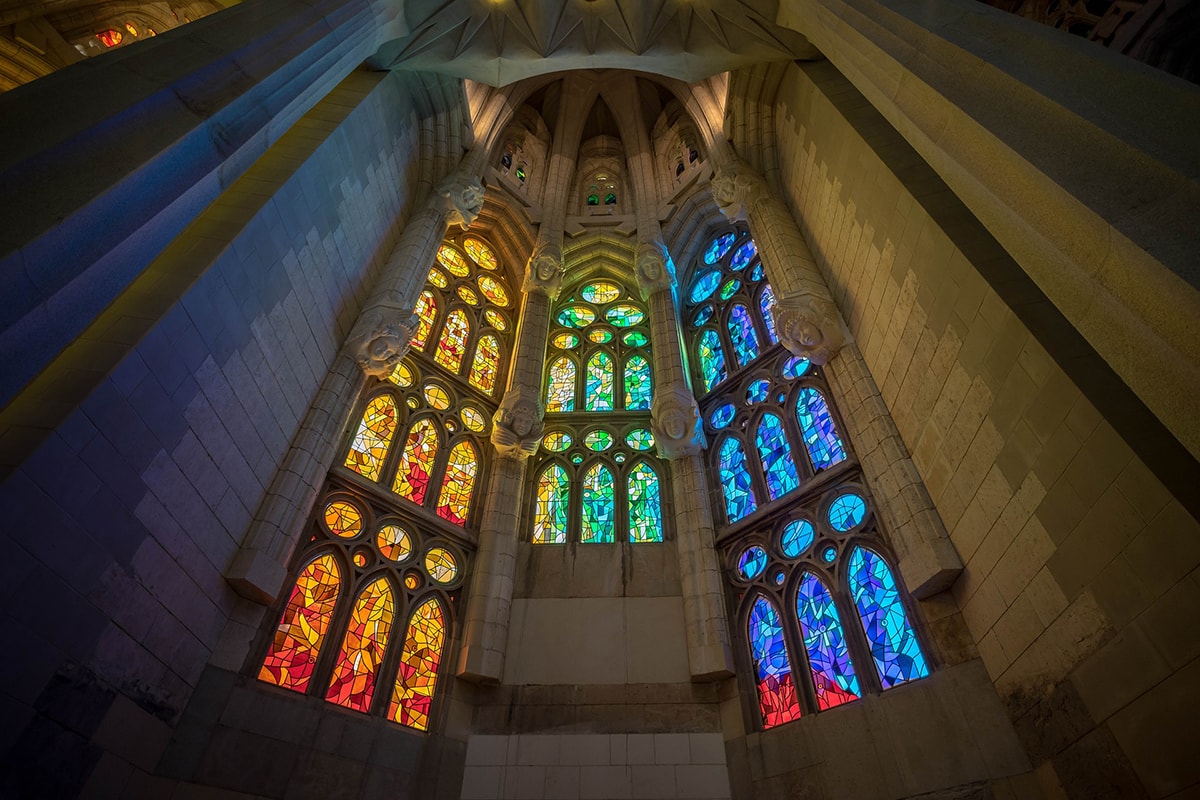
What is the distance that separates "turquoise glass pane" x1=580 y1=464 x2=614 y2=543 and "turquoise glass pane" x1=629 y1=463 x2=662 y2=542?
35 centimetres

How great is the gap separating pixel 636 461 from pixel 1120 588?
7.17m

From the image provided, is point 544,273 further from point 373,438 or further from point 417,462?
point 373,438

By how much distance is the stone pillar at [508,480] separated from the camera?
7914mm

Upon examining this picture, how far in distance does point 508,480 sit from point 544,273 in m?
4.65

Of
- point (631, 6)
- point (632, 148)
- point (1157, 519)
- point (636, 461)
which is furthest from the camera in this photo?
point (632, 148)

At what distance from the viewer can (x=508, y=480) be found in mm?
9586

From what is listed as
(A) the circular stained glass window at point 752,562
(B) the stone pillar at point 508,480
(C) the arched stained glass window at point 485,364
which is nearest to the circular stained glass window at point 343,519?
(B) the stone pillar at point 508,480

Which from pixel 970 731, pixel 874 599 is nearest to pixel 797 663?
pixel 874 599

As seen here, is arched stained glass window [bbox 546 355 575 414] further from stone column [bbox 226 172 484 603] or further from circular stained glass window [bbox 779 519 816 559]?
circular stained glass window [bbox 779 519 816 559]

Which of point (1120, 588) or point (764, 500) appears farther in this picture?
point (764, 500)

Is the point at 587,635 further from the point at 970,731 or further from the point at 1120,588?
the point at 1120,588

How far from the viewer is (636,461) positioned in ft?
34.4

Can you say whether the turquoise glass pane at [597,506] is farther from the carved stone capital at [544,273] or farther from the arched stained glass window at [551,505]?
the carved stone capital at [544,273]

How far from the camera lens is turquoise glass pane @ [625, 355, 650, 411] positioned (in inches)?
452
